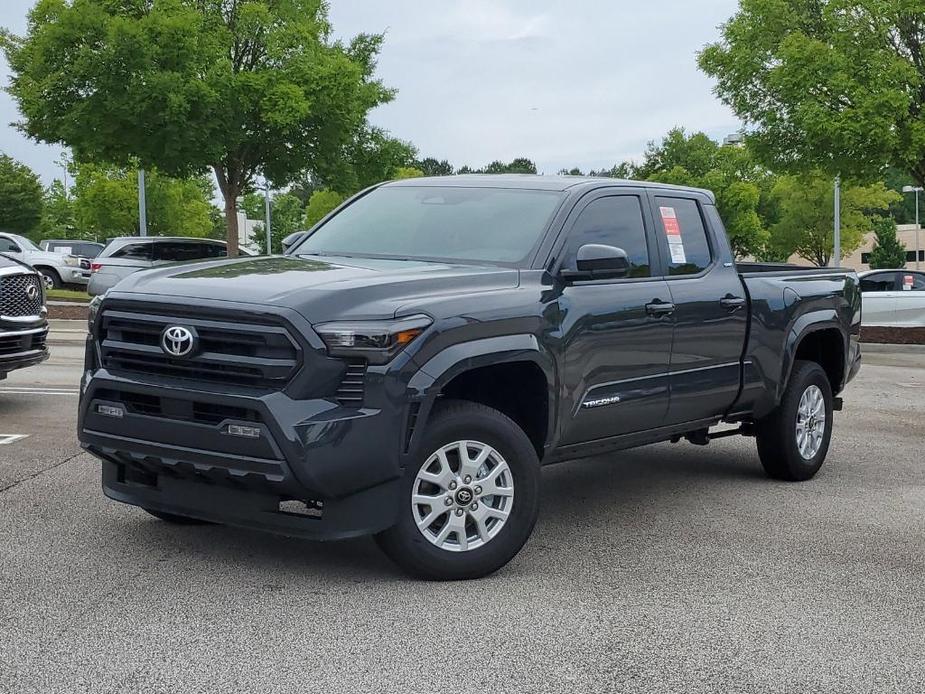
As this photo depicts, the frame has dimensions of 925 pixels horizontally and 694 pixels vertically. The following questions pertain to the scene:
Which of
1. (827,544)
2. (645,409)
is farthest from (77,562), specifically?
(827,544)

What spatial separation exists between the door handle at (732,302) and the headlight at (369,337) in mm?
2598

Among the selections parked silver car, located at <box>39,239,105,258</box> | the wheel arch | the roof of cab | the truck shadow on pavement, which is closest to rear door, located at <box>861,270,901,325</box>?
the truck shadow on pavement

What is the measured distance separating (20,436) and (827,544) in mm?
6055

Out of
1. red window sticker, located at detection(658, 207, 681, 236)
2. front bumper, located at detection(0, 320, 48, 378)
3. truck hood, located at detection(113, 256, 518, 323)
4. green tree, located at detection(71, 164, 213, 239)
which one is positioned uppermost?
green tree, located at detection(71, 164, 213, 239)

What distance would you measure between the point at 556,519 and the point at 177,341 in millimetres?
2591

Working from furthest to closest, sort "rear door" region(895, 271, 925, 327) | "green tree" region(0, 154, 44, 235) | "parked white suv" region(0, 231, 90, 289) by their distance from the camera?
1. "green tree" region(0, 154, 44, 235)
2. "parked white suv" region(0, 231, 90, 289)
3. "rear door" region(895, 271, 925, 327)

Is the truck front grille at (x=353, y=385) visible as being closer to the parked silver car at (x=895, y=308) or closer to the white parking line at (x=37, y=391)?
the white parking line at (x=37, y=391)

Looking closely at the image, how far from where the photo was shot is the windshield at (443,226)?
6230mm

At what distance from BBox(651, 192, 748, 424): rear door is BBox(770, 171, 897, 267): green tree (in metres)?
53.0

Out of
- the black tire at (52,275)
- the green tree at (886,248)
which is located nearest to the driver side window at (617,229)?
the black tire at (52,275)

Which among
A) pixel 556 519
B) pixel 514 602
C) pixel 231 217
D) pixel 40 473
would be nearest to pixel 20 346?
pixel 40 473

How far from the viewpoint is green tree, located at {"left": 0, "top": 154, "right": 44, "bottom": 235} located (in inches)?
2717

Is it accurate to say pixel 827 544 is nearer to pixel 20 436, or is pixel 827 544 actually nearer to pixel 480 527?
pixel 480 527

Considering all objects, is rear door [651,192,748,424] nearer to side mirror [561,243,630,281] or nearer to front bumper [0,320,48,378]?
side mirror [561,243,630,281]
